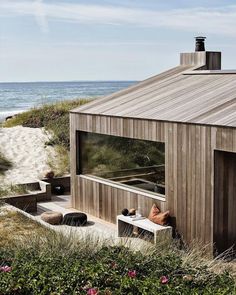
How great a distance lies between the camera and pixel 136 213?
8.97 metres

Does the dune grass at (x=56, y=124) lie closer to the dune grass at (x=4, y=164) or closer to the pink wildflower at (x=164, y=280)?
the dune grass at (x=4, y=164)

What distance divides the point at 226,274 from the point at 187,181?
2.69 metres

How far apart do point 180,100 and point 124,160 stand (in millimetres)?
1448

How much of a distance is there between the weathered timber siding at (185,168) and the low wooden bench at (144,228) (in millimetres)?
260

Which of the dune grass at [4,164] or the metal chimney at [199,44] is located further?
the dune grass at [4,164]

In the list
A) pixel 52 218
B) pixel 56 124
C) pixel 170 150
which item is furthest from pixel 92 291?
pixel 56 124

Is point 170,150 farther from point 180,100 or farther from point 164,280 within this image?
point 164,280

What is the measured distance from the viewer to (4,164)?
1469cm

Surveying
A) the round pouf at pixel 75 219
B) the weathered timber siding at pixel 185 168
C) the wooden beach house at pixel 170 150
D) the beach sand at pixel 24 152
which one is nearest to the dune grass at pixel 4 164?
the beach sand at pixel 24 152

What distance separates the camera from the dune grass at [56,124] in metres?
14.9

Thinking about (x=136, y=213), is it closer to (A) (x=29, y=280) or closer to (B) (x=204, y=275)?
(B) (x=204, y=275)

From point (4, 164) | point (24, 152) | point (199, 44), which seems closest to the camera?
point (199, 44)

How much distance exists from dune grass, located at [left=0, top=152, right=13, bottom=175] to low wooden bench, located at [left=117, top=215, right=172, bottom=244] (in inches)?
229

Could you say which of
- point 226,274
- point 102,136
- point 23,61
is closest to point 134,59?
point 23,61
